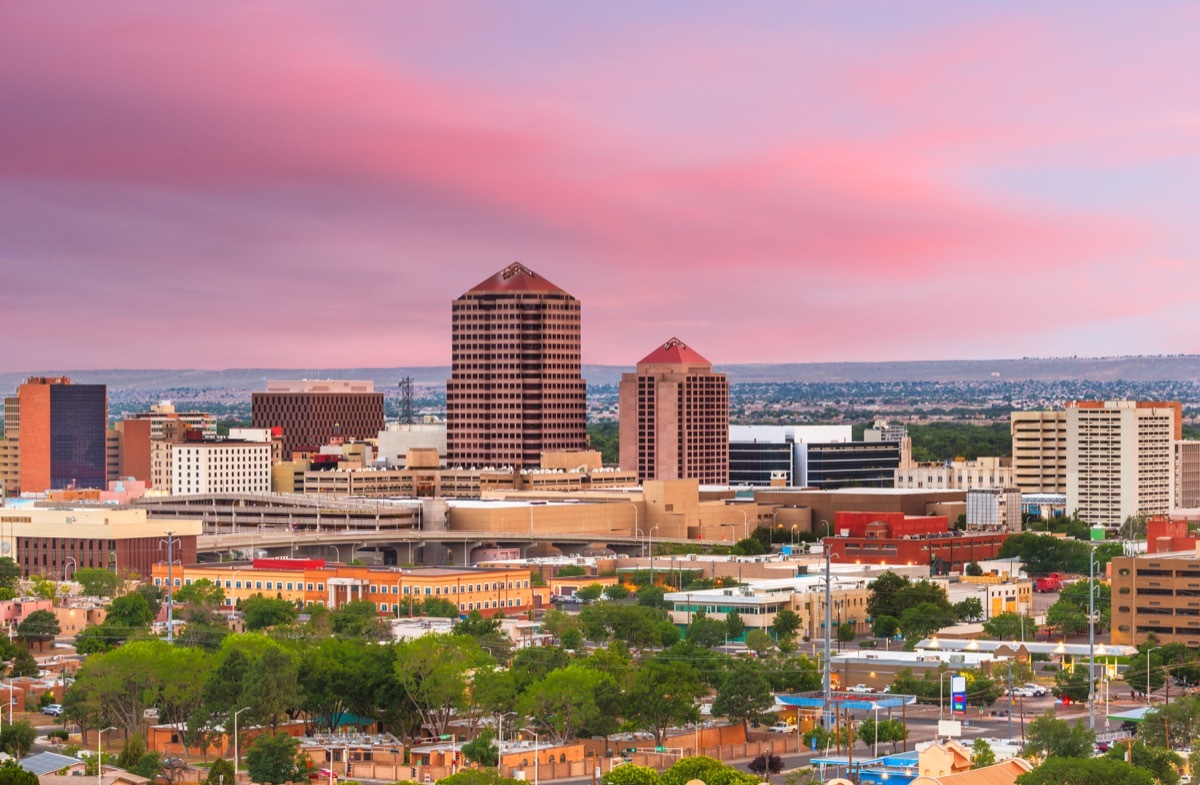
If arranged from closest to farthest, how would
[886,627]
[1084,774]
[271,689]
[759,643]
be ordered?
1. [1084,774]
2. [271,689]
3. [759,643]
4. [886,627]

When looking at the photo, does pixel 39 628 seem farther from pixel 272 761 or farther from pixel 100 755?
pixel 272 761

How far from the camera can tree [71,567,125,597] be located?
179 m

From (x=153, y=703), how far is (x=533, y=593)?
72732 millimetres

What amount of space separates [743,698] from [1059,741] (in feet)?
63.3

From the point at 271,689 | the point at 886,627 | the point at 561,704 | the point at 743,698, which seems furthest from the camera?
the point at 886,627

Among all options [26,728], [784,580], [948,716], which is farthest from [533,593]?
[26,728]

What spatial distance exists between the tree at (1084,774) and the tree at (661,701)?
89.6ft

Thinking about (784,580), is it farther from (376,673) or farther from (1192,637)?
(376,673)

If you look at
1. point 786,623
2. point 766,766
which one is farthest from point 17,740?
point 786,623

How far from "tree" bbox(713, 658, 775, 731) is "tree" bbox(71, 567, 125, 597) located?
240 ft

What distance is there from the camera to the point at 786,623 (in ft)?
526

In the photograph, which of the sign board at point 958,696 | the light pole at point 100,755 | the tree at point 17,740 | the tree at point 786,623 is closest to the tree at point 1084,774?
the light pole at point 100,755

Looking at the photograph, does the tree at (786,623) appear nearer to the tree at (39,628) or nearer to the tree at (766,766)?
the tree at (39,628)

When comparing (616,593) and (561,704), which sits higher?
(616,593)
